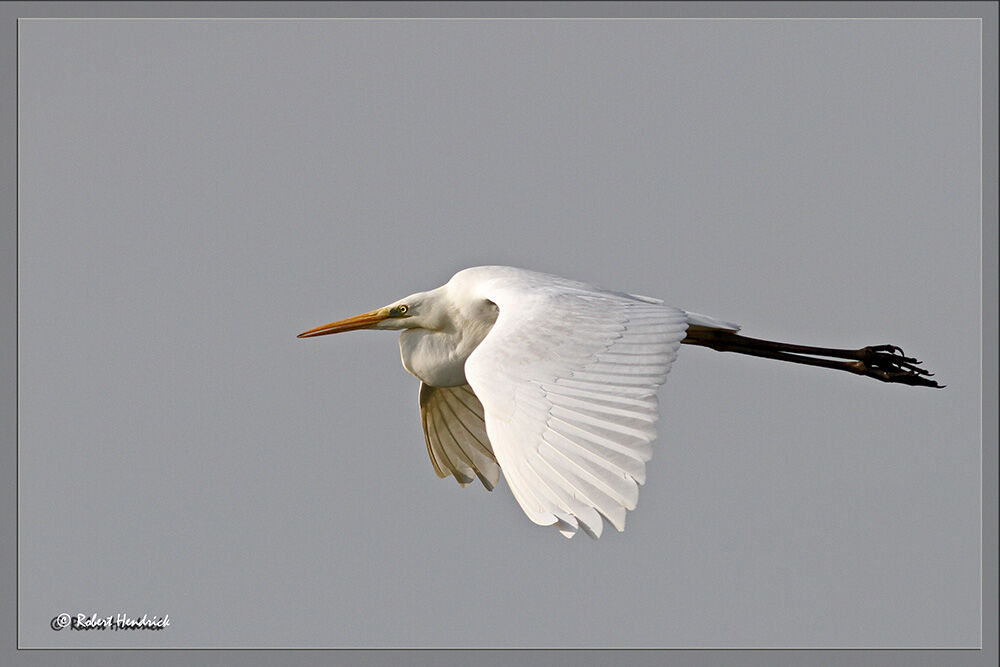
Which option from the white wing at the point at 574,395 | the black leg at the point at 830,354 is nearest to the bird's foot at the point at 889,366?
the black leg at the point at 830,354

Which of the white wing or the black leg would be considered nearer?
the white wing

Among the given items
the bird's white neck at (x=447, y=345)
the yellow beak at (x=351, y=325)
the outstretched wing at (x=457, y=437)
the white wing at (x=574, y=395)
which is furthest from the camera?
the outstretched wing at (x=457, y=437)

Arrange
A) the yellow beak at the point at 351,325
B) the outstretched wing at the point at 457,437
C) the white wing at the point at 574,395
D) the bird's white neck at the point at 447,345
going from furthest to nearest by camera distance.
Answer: the outstretched wing at the point at 457,437 → the yellow beak at the point at 351,325 → the bird's white neck at the point at 447,345 → the white wing at the point at 574,395

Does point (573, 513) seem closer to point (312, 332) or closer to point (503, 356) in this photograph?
point (503, 356)

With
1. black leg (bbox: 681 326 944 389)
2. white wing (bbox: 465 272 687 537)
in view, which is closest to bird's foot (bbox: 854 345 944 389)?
black leg (bbox: 681 326 944 389)

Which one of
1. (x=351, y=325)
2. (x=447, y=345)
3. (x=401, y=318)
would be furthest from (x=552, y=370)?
(x=351, y=325)

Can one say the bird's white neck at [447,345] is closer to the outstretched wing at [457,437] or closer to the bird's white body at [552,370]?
the bird's white body at [552,370]

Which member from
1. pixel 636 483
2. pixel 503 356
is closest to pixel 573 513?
pixel 636 483

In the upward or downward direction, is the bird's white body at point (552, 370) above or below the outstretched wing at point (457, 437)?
above

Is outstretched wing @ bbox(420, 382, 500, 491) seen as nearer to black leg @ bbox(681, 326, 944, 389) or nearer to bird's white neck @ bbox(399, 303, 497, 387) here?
bird's white neck @ bbox(399, 303, 497, 387)
